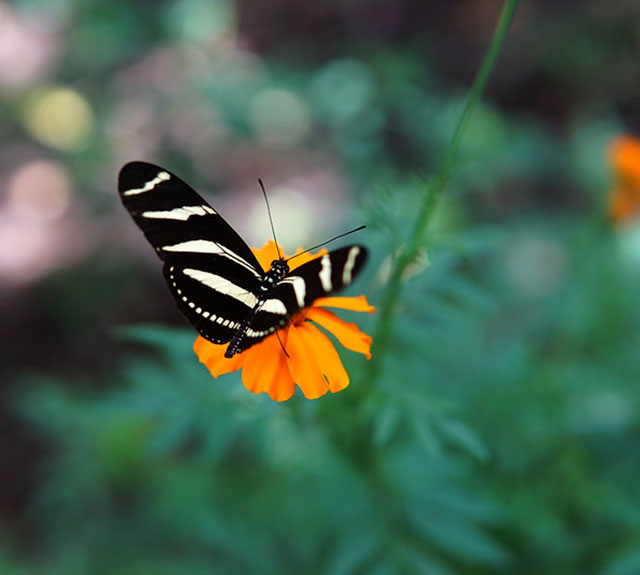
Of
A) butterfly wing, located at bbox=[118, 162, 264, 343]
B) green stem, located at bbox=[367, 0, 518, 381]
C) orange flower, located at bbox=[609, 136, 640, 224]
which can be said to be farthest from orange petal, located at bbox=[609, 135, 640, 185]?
butterfly wing, located at bbox=[118, 162, 264, 343]

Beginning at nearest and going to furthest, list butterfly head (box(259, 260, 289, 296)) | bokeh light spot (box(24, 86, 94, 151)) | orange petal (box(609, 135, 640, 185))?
1. butterfly head (box(259, 260, 289, 296))
2. orange petal (box(609, 135, 640, 185))
3. bokeh light spot (box(24, 86, 94, 151))

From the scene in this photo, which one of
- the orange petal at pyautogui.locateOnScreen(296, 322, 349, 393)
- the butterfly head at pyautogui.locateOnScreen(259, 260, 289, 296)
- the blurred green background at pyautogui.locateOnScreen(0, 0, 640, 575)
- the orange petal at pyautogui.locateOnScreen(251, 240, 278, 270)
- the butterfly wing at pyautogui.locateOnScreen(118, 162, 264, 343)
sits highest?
the butterfly wing at pyautogui.locateOnScreen(118, 162, 264, 343)

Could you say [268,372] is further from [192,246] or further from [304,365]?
[192,246]

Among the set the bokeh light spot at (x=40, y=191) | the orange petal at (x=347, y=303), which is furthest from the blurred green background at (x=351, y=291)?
the orange petal at (x=347, y=303)

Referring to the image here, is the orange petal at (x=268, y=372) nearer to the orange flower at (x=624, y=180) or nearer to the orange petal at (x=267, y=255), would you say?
the orange petal at (x=267, y=255)

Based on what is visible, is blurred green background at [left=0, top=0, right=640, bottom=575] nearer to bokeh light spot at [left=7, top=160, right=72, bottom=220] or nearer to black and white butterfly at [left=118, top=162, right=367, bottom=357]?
bokeh light spot at [left=7, top=160, right=72, bottom=220]

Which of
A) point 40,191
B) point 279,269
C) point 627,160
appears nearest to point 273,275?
point 279,269

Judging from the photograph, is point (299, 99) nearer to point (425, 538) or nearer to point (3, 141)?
point (3, 141)
